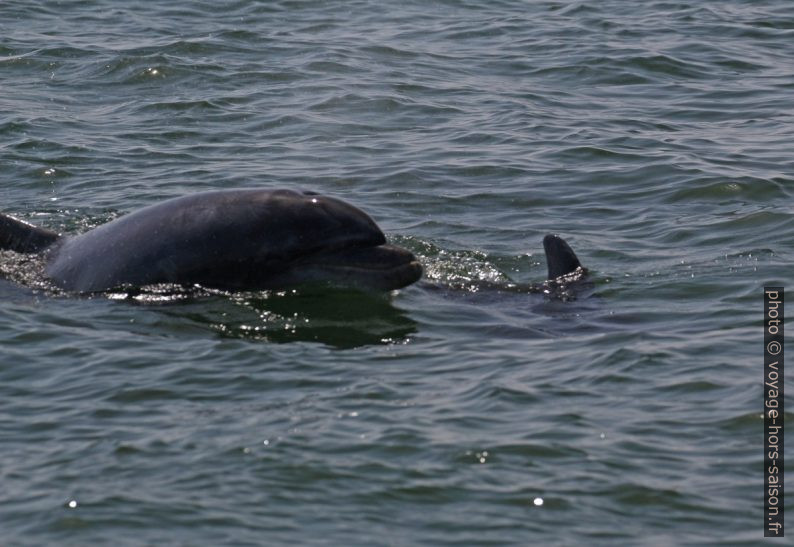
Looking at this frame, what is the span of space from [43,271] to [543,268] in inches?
149

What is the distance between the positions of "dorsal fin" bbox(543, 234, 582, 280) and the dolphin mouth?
3.38ft

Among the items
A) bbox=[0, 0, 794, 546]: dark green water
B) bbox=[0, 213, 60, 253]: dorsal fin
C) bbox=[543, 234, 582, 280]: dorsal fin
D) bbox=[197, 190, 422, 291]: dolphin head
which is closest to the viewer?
bbox=[0, 0, 794, 546]: dark green water

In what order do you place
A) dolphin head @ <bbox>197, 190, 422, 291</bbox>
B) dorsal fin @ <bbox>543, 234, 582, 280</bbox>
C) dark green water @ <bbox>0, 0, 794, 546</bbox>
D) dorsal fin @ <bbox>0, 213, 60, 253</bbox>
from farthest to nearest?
dorsal fin @ <bbox>0, 213, 60, 253</bbox>, dorsal fin @ <bbox>543, 234, 582, 280</bbox>, dolphin head @ <bbox>197, 190, 422, 291</bbox>, dark green water @ <bbox>0, 0, 794, 546</bbox>

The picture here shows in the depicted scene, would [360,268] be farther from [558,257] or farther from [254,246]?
[558,257]

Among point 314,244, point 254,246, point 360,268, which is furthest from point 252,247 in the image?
point 360,268

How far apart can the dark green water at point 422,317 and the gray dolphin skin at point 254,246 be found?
215 millimetres

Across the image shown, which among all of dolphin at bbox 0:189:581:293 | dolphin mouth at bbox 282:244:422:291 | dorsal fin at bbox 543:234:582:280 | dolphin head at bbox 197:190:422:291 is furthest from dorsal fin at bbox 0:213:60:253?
dorsal fin at bbox 543:234:582:280

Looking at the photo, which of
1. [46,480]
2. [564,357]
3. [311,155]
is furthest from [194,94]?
[46,480]

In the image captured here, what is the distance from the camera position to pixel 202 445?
8.02 m

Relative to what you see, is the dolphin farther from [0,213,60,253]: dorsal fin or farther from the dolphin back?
[0,213,60,253]: dorsal fin

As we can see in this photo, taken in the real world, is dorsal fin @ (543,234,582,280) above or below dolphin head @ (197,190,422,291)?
below

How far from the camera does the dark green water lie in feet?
24.2

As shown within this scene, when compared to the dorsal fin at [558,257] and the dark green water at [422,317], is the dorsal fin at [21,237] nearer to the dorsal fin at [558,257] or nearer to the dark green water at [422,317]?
the dark green water at [422,317]

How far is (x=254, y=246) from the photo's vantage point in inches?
402
